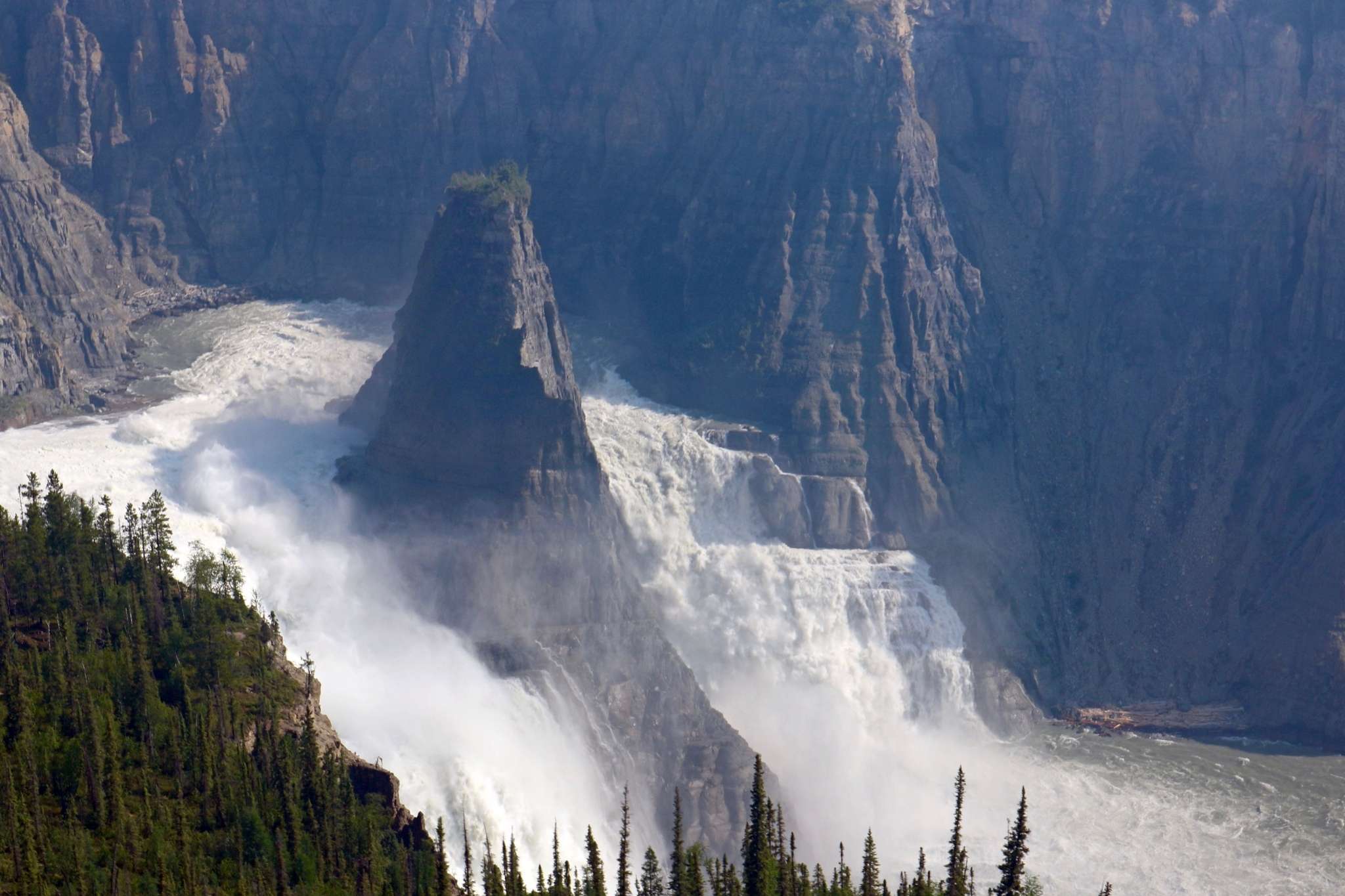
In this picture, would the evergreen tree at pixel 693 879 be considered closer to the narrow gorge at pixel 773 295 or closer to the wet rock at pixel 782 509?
the narrow gorge at pixel 773 295

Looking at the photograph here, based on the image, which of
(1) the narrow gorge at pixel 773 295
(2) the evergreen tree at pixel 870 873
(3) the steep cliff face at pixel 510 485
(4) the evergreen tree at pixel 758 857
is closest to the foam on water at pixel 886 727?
(1) the narrow gorge at pixel 773 295

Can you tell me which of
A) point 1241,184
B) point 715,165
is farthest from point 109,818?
point 1241,184

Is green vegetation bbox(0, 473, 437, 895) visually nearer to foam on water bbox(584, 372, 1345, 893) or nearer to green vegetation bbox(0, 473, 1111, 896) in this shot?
green vegetation bbox(0, 473, 1111, 896)

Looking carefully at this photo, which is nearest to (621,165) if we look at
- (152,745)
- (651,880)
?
(651,880)

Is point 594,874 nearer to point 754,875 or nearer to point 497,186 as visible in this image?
point 754,875

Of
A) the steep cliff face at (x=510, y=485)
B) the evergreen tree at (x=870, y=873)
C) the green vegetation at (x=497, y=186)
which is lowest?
the evergreen tree at (x=870, y=873)

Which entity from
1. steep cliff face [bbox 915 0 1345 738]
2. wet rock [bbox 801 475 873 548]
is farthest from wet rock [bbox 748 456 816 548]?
steep cliff face [bbox 915 0 1345 738]

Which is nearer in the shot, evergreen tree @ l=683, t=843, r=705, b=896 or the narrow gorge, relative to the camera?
evergreen tree @ l=683, t=843, r=705, b=896
